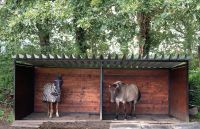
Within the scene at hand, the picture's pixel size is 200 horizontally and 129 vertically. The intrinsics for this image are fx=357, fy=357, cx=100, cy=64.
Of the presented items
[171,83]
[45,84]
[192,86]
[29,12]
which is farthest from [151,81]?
[29,12]

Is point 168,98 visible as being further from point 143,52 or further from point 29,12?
point 29,12

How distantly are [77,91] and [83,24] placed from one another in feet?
7.17

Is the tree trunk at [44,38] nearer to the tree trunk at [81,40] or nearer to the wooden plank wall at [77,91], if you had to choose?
the tree trunk at [81,40]

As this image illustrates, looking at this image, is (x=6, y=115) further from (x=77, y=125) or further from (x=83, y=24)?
(x=83, y=24)

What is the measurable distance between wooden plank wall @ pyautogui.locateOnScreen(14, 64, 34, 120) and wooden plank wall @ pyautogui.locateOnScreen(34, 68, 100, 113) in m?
0.40

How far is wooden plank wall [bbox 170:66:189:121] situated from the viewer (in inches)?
381

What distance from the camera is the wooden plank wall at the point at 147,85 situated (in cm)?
1160

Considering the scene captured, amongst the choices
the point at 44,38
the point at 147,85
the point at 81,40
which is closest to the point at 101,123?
the point at 147,85

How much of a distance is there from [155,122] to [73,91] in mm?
3169

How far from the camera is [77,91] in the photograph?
459 inches

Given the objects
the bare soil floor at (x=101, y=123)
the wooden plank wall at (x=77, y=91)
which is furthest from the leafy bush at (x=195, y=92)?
the wooden plank wall at (x=77, y=91)

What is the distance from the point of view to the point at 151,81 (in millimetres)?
11641

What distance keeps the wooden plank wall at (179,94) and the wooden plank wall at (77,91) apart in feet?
7.87

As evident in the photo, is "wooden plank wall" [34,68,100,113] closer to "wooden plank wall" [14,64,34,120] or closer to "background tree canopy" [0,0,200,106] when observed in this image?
"wooden plank wall" [14,64,34,120]
